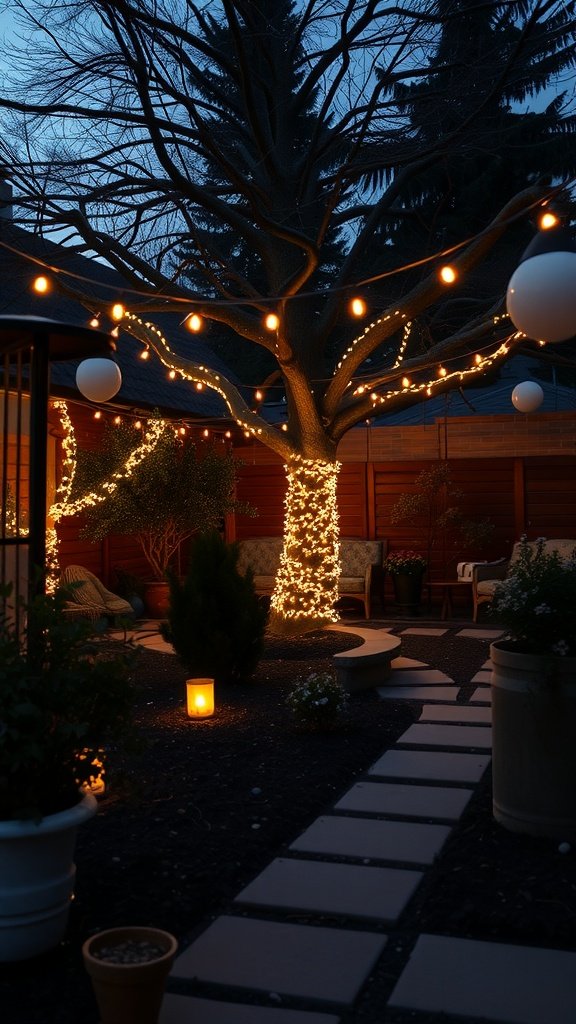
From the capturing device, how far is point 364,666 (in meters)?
6.89

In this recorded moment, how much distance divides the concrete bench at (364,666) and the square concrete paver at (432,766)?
161 centimetres

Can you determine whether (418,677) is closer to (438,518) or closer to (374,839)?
(374,839)

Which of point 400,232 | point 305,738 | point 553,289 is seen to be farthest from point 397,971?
point 400,232

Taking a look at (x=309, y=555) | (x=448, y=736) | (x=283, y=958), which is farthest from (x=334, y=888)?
(x=309, y=555)

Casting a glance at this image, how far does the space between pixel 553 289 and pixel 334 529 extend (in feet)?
16.7

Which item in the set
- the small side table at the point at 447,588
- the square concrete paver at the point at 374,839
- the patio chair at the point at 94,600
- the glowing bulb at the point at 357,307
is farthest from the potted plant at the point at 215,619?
the small side table at the point at 447,588

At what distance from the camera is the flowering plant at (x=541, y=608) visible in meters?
3.79

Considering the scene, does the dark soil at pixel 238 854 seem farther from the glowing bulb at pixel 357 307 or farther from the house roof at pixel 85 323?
the house roof at pixel 85 323

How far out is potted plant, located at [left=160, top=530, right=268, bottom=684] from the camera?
6695 mm

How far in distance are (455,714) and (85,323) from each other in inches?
294

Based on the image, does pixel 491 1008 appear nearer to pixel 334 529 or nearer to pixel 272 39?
pixel 334 529

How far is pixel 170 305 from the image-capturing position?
8.27m

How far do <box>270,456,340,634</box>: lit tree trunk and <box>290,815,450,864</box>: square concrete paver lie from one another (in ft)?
16.2

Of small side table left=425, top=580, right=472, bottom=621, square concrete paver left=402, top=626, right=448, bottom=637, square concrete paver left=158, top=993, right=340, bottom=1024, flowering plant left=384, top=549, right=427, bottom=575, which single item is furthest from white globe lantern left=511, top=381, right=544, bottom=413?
square concrete paver left=158, top=993, right=340, bottom=1024
